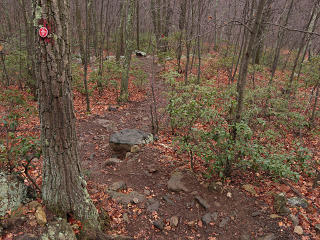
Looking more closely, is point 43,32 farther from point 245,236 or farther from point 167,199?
point 245,236

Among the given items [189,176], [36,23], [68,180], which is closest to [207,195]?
[189,176]

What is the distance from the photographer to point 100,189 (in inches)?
158

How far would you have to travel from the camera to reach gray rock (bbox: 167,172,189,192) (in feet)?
14.1

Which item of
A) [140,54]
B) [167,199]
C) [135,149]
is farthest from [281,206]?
[140,54]

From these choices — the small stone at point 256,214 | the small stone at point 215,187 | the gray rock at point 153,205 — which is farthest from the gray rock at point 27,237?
the small stone at point 256,214

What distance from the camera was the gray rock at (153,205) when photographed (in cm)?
388

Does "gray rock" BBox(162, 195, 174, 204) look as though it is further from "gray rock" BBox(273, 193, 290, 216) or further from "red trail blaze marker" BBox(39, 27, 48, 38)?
"red trail blaze marker" BBox(39, 27, 48, 38)

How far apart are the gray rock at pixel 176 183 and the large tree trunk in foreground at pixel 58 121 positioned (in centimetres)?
178

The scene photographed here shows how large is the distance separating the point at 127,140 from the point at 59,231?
3474 millimetres

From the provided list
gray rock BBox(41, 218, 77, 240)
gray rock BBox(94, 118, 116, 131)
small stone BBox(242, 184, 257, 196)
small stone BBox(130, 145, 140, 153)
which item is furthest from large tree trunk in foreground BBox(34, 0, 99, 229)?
gray rock BBox(94, 118, 116, 131)

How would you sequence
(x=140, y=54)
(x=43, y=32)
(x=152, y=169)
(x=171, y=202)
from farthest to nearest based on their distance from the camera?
1. (x=140, y=54)
2. (x=152, y=169)
3. (x=171, y=202)
4. (x=43, y=32)

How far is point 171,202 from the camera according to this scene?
4.07 metres

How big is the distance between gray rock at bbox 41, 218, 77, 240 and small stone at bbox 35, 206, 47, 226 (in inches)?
3.7

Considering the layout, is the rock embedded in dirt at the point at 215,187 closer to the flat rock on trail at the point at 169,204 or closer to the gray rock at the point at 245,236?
the flat rock on trail at the point at 169,204
